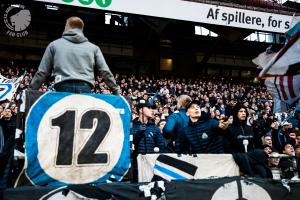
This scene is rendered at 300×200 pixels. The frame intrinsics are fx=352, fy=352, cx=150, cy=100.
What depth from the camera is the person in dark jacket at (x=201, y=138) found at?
453 centimetres

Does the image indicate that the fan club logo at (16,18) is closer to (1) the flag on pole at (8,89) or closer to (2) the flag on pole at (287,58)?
(1) the flag on pole at (8,89)

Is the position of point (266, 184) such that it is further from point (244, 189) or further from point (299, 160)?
point (299, 160)

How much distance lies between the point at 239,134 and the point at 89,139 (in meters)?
2.53

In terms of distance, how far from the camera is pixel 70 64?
367cm

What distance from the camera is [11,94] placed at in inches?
284

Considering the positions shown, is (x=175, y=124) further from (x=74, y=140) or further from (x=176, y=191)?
(x=74, y=140)

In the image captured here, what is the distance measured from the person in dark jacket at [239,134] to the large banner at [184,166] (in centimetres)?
50

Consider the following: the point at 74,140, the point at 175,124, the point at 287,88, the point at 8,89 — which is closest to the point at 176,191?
the point at 74,140

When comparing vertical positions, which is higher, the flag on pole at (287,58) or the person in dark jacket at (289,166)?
the flag on pole at (287,58)

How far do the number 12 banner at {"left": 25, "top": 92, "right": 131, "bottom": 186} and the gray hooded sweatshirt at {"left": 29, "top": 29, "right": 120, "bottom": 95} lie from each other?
1.18ft

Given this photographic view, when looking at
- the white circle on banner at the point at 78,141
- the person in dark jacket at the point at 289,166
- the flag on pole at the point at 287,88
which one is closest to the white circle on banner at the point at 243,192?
the person in dark jacket at the point at 289,166

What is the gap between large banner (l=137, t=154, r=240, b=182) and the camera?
3896 millimetres

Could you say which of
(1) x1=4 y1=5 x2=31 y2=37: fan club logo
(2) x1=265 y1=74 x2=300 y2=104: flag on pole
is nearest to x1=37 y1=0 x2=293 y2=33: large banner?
(1) x1=4 y1=5 x2=31 y2=37: fan club logo

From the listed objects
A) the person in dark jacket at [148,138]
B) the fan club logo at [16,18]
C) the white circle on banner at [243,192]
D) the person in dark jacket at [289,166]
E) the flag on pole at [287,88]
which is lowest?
the white circle on banner at [243,192]
